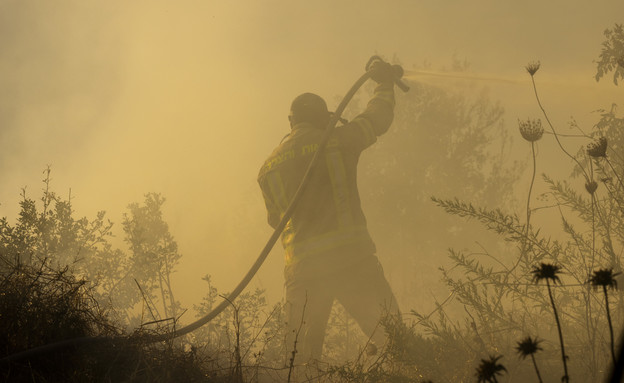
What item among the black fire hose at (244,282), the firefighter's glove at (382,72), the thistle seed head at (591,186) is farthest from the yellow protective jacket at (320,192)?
the thistle seed head at (591,186)

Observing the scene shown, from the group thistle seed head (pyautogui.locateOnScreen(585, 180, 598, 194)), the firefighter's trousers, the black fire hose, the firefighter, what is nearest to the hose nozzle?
the black fire hose

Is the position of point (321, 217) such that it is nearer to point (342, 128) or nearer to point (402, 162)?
point (342, 128)

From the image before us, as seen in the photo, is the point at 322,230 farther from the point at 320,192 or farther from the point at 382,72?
the point at 382,72

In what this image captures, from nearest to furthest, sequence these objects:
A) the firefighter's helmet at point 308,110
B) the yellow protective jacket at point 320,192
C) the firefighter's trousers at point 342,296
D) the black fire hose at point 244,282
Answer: the black fire hose at point 244,282
the firefighter's trousers at point 342,296
the yellow protective jacket at point 320,192
the firefighter's helmet at point 308,110

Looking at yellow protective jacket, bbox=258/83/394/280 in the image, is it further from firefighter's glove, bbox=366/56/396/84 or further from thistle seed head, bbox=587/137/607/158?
thistle seed head, bbox=587/137/607/158

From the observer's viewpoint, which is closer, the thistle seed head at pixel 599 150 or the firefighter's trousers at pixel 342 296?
the thistle seed head at pixel 599 150

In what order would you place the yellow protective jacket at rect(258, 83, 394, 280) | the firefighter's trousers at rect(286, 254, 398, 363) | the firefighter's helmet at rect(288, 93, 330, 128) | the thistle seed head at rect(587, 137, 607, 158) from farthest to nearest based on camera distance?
the firefighter's helmet at rect(288, 93, 330, 128) < the yellow protective jacket at rect(258, 83, 394, 280) < the firefighter's trousers at rect(286, 254, 398, 363) < the thistle seed head at rect(587, 137, 607, 158)

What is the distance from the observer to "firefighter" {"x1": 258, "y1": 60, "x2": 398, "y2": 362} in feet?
13.1

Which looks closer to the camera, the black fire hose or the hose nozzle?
the black fire hose

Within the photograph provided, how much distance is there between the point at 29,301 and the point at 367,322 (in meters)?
2.62

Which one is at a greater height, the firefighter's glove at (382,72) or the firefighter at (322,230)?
the firefighter's glove at (382,72)

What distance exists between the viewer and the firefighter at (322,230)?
157 inches

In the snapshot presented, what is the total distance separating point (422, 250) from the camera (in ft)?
52.7

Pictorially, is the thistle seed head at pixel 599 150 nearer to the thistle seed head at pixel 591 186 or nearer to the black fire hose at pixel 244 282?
the thistle seed head at pixel 591 186
